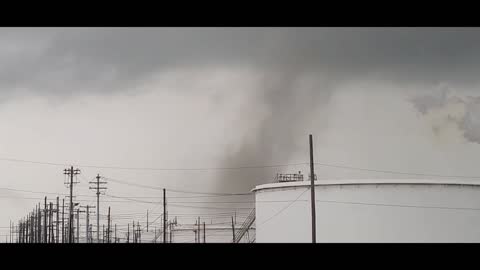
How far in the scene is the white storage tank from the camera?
118 ft

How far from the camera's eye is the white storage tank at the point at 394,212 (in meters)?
35.9

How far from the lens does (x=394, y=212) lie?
36062 millimetres
